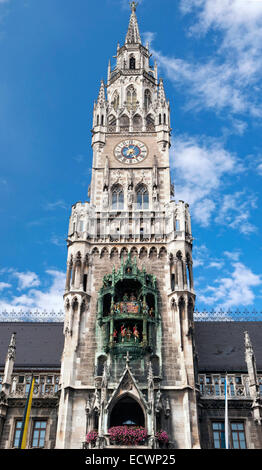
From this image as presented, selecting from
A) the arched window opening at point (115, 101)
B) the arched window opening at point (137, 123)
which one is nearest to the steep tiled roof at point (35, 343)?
the arched window opening at point (137, 123)

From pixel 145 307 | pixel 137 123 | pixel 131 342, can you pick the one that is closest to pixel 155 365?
pixel 131 342

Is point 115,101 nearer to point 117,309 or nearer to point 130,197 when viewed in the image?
point 130,197

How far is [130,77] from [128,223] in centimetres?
1851

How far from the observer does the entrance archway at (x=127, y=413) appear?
98.8 ft

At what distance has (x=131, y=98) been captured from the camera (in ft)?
158

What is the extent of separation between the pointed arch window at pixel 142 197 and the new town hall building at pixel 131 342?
0.08 meters

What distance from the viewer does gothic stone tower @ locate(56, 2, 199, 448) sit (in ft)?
97.8

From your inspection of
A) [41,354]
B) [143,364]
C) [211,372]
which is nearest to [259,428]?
[211,372]

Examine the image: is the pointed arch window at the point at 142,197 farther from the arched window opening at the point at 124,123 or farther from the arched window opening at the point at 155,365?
the arched window opening at the point at 155,365

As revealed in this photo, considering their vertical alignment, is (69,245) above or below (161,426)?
above

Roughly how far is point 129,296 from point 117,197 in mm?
9342
